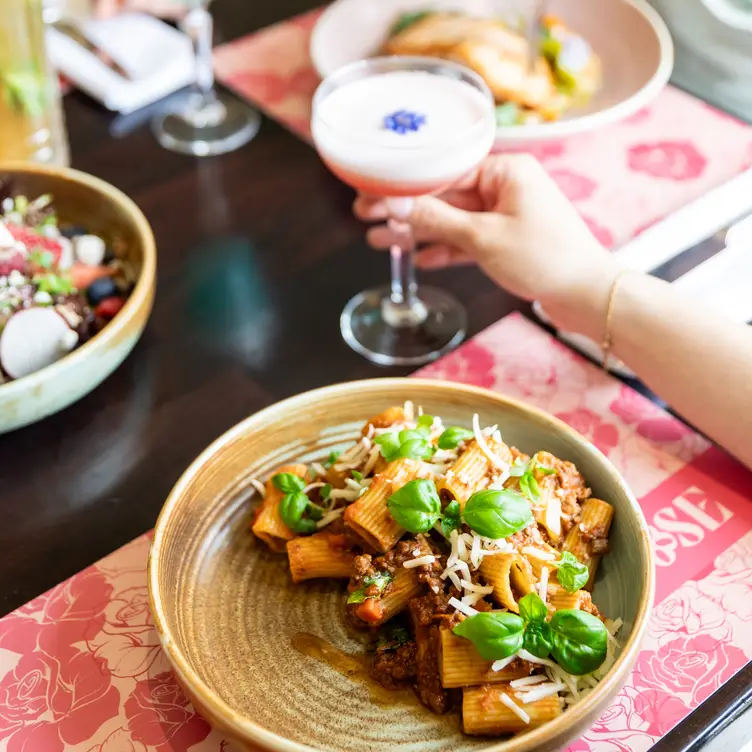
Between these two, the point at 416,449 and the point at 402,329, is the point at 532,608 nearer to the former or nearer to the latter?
the point at 416,449

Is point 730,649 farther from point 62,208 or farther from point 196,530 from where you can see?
point 62,208

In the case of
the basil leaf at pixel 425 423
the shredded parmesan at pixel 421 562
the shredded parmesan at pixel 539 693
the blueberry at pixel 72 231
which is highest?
the basil leaf at pixel 425 423

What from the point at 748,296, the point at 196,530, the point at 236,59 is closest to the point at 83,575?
A: the point at 196,530

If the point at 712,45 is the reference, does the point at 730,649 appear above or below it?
below

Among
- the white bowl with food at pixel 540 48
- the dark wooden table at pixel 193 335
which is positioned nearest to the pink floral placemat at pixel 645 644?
the dark wooden table at pixel 193 335

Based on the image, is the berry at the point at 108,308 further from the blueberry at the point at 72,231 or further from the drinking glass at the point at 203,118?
the drinking glass at the point at 203,118

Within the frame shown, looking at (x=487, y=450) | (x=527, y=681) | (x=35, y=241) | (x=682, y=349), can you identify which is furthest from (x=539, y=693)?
(x=35, y=241)
